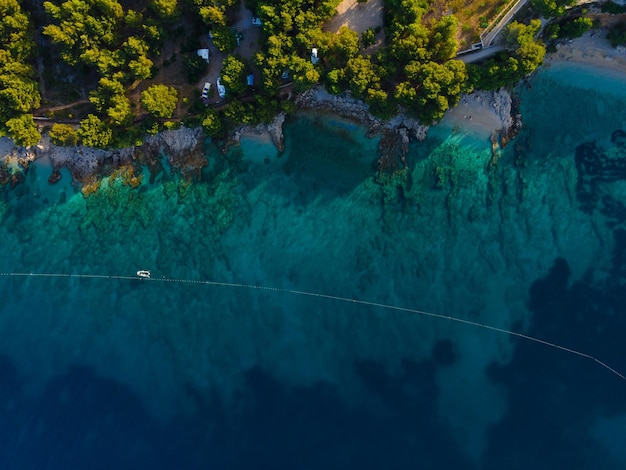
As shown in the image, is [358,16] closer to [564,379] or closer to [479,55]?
[479,55]

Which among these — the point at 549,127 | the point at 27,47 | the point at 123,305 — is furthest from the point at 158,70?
the point at 549,127

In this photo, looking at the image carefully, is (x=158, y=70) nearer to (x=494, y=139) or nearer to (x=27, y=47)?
(x=27, y=47)

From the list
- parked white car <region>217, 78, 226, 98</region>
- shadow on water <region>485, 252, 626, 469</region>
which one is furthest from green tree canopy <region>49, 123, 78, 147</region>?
shadow on water <region>485, 252, 626, 469</region>

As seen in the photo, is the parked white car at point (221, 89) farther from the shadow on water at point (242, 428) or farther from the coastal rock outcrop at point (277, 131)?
the shadow on water at point (242, 428)

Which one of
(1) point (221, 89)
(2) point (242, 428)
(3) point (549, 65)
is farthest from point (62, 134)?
(3) point (549, 65)

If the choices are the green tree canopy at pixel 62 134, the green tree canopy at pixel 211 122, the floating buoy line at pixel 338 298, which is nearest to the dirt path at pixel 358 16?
the green tree canopy at pixel 211 122

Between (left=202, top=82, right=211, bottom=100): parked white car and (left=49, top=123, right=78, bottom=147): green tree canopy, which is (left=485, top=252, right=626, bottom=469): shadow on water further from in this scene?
(left=49, top=123, right=78, bottom=147): green tree canopy
